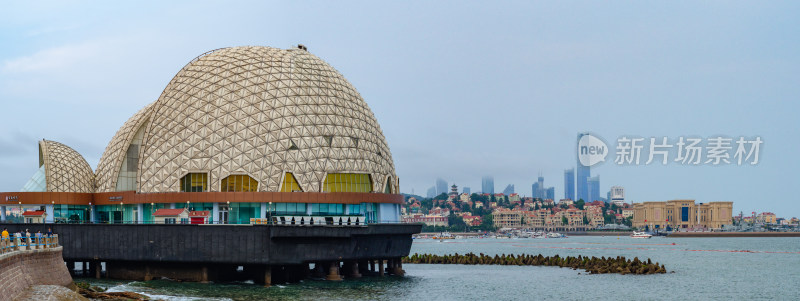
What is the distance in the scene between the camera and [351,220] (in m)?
90.8

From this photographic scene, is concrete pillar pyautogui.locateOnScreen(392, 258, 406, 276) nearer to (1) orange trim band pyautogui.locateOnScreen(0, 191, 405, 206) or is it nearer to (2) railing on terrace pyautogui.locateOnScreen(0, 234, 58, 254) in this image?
(1) orange trim band pyautogui.locateOnScreen(0, 191, 405, 206)

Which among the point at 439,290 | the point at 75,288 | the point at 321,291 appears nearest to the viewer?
the point at 75,288

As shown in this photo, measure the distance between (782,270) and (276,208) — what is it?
7084 centimetres

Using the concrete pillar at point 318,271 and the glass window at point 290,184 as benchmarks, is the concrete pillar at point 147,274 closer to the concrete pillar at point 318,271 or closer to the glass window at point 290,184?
the concrete pillar at point 318,271

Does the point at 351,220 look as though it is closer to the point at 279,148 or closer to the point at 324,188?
the point at 324,188

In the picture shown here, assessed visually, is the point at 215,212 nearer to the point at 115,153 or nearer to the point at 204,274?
the point at 204,274

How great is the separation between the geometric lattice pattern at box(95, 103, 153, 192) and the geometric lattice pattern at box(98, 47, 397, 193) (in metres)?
0.29

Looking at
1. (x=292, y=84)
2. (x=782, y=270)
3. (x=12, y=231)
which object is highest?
(x=292, y=84)

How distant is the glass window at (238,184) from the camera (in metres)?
91.2

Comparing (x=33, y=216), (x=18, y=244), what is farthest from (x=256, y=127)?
(x=18, y=244)

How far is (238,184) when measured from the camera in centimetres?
9156

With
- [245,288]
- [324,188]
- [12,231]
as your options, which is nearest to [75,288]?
[245,288]

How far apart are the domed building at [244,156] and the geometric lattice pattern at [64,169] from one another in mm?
161

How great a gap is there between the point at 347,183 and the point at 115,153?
29.2 metres
